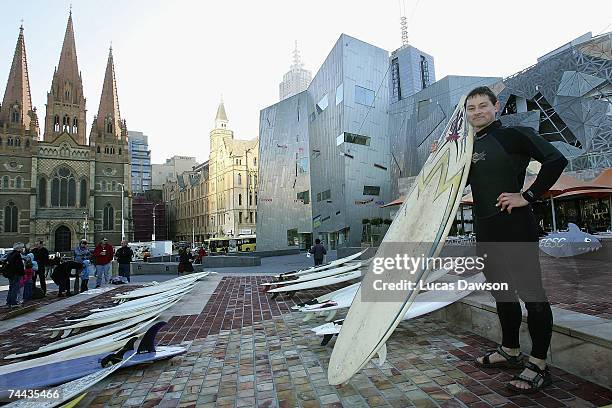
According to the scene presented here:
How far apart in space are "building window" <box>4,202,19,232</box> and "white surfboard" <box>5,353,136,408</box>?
64717 mm

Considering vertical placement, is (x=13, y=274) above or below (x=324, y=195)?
below

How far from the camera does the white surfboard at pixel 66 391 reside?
94.8 inches

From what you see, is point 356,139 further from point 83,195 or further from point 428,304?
point 83,195

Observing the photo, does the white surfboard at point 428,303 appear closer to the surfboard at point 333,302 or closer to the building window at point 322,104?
the surfboard at point 333,302

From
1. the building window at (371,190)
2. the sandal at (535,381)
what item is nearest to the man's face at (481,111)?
the sandal at (535,381)

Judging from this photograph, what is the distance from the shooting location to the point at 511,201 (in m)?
2.41

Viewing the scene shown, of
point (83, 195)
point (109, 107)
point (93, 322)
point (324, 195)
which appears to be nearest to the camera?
point (93, 322)

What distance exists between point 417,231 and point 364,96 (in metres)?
28.8

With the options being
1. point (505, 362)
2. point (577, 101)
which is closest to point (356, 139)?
point (577, 101)

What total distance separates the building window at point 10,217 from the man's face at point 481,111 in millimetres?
66878

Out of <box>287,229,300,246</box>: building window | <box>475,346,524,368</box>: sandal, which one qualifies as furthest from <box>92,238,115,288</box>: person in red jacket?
<box>287,229,300,246</box>: building window

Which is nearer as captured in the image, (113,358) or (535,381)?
(535,381)

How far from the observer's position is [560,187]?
39.7ft

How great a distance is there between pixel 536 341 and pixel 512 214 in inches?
33.8
